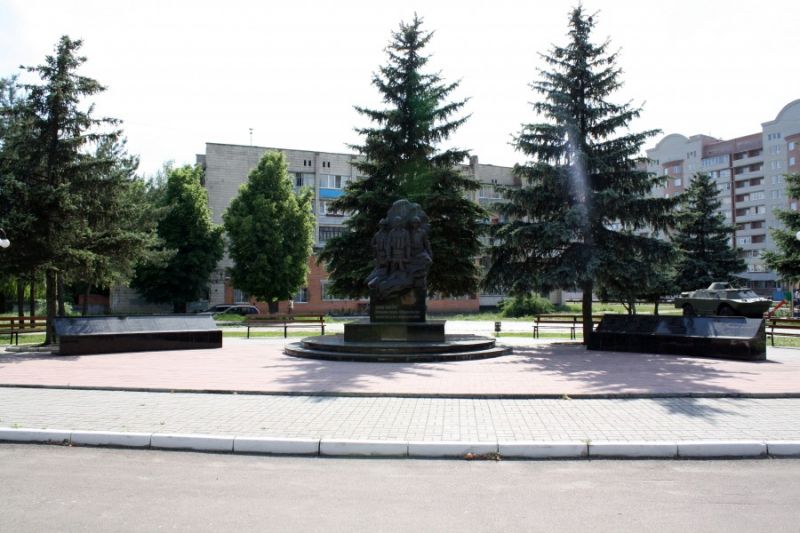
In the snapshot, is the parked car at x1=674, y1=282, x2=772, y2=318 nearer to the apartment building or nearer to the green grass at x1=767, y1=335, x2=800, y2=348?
the green grass at x1=767, y1=335, x2=800, y2=348

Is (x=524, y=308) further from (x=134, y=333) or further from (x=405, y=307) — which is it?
(x=134, y=333)

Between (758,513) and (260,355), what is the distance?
482 inches

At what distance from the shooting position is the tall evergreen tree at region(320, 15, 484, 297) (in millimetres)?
20641

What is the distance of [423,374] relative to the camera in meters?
10.9

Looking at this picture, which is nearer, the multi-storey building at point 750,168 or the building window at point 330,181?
the building window at point 330,181

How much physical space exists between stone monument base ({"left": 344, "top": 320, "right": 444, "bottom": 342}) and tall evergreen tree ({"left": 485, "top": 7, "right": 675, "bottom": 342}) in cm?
386

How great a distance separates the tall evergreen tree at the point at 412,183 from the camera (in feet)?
67.7

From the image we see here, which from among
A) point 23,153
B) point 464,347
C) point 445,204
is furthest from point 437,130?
point 23,153

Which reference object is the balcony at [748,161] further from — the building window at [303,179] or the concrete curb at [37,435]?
the concrete curb at [37,435]

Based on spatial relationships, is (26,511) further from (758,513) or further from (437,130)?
(437,130)

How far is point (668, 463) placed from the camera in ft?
18.0

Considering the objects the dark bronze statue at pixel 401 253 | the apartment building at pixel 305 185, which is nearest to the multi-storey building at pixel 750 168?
the apartment building at pixel 305 185

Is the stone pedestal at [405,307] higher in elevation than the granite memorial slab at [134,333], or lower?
higher

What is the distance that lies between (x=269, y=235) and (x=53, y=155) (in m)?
23.0
